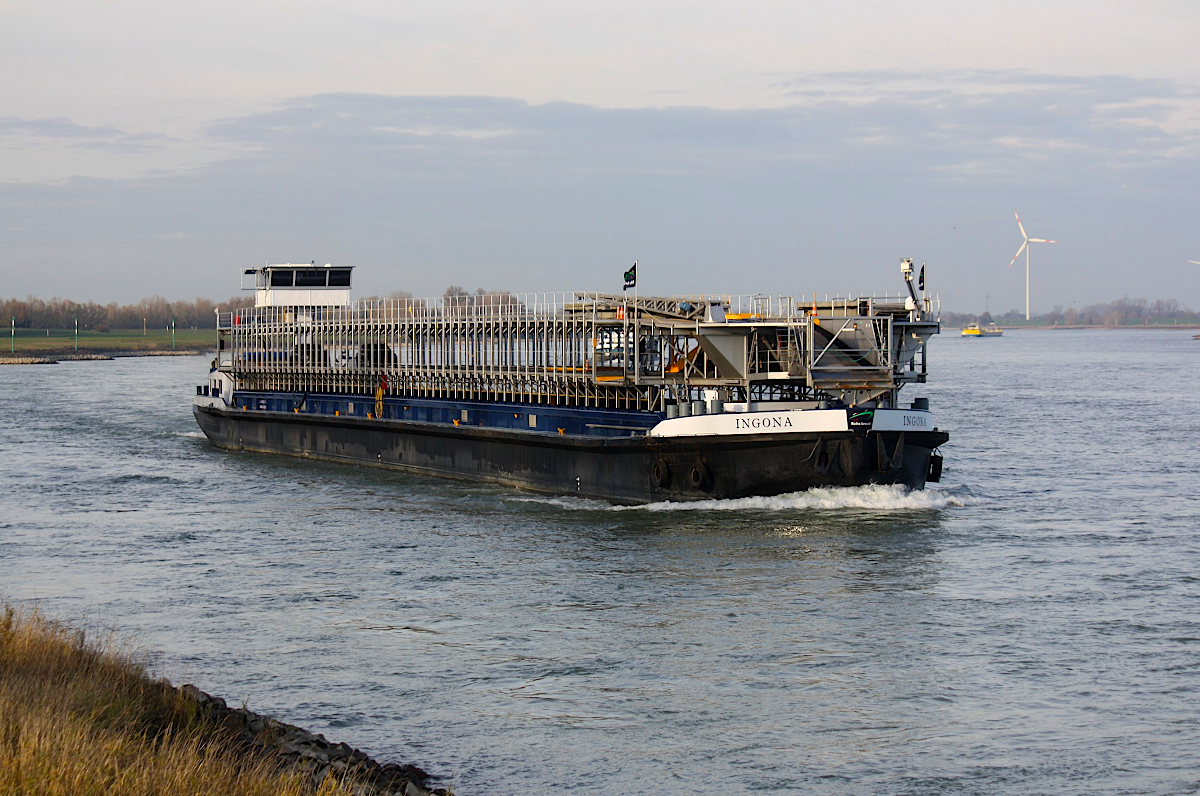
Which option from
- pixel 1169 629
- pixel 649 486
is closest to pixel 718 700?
pixel 1169 629

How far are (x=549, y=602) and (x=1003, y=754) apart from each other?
10.0 meters

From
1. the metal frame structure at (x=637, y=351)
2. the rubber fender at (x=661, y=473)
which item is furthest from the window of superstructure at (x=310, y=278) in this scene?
the rubber fender at (x=661, y=473)

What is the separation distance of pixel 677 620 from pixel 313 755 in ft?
29.6

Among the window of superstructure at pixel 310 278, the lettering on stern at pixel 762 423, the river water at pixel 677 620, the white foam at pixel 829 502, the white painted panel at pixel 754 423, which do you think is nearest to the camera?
the river water at pixel 677 620

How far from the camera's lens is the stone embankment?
517 inches

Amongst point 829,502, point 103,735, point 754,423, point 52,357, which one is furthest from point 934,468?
point 52,357

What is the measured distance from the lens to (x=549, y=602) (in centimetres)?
2305

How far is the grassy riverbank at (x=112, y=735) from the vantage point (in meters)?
11.1

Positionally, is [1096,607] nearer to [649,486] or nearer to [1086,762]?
[1086,762]

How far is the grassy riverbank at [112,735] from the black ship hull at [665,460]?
17593 millimetres

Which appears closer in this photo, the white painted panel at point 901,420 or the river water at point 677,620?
the river water at point 677,620

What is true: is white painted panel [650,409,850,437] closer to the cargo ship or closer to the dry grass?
the cargo ship

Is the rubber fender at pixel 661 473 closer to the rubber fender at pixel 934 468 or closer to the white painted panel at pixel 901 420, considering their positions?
the white painted panel at pixel 901 420

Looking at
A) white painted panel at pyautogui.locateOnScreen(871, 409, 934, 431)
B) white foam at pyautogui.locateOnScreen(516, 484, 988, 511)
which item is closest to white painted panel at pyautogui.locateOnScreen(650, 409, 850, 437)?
white painted panel at pyautogui.locateOnScreen(871, 409, 934, 431)
